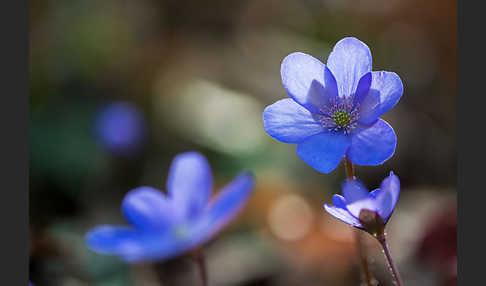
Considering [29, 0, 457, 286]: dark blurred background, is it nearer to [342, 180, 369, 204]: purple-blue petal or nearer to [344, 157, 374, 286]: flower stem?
[344, 157, 374, 286]: flower stem

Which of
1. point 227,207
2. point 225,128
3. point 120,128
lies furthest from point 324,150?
point 120,128

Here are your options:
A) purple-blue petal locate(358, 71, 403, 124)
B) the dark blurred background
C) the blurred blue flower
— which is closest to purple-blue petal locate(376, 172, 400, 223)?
purple-blue petal locate(358, 71, 403, 124)

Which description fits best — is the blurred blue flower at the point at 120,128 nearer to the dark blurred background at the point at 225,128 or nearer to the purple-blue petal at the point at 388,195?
the dark blurred background at the point at 225,128

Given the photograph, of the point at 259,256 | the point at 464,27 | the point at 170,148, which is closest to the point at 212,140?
the point at 170,148

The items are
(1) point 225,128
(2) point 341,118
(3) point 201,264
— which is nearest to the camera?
(2) point 341,118

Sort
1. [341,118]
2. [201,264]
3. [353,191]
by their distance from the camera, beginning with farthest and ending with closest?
1. [201,264]
2. [341,118]
3. [353,191]

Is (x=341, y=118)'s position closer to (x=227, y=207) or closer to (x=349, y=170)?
(x=349, y=170)
